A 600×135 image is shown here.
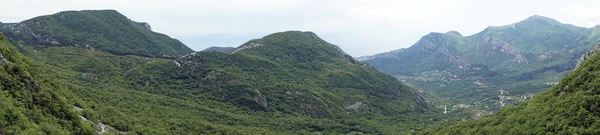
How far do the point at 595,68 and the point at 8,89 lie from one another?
72688mm

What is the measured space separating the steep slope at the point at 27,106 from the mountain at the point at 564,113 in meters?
54.3

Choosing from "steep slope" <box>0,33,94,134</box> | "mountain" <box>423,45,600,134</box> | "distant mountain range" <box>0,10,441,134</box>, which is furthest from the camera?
"distant mountain range" <box>0,10,441,134</box>

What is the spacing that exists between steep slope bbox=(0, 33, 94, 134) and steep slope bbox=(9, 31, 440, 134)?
72.5 feet

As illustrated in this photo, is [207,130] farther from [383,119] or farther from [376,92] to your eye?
[376,92]

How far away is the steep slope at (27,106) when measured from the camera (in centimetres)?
3784

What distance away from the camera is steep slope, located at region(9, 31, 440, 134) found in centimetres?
9800

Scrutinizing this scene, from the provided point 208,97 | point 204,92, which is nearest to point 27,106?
point 208,97

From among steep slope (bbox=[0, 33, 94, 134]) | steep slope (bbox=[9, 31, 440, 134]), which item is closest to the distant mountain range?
steep slope (bbox=[9, 31, 440, 134])

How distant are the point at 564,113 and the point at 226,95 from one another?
101413 millimetres

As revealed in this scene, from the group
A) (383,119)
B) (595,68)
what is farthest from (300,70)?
(595,68)

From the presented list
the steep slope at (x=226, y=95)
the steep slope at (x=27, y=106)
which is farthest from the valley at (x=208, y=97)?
the steep slope at (x=226, y=95)

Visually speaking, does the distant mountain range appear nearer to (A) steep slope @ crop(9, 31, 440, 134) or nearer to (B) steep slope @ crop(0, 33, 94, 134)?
(A) steep slope @ crop(9, 31, 440, 134)

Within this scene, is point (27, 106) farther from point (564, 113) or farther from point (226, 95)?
point (226, 95)

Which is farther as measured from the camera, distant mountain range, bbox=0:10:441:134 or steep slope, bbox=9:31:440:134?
steep slope, bbox=9:31:440:134
